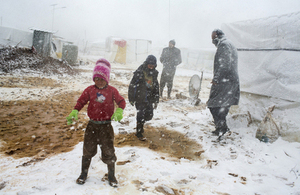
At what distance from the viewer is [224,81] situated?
12.5ft

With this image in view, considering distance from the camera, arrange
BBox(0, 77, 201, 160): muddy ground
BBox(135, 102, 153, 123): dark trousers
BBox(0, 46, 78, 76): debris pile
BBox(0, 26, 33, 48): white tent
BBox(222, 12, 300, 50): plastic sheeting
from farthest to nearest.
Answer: BBox(0, 26, 33, 48): white tent → BBox(0, 46, 78, 76): debris pile → BBox(222, 12, 300, 50): plastic sheeting → BBox(135, 102, 153, 123): dark trousers → BBox(0, 77, 201, 160): muddy ground

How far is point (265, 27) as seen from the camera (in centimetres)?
450

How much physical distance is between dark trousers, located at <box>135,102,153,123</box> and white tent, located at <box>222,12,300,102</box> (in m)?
2.81

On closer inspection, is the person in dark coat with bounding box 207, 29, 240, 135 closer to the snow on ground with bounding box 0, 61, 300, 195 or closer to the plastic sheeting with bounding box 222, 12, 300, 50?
the snow on ground with bounding box 0, 61, 300, 195

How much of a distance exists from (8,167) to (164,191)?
2.16 metres

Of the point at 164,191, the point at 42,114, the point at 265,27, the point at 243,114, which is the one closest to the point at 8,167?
the point at 164,191

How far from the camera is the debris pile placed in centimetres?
945

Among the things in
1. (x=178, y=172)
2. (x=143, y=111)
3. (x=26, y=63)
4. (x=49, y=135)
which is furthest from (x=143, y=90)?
(x=26, y=63)

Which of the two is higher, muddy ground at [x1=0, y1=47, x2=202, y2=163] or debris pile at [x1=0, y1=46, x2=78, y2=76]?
debris pile at [x1=0, y1=46, x2=78, y2=76]

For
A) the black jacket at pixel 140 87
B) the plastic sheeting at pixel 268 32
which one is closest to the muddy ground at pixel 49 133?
the black jacket at pixel 140 87

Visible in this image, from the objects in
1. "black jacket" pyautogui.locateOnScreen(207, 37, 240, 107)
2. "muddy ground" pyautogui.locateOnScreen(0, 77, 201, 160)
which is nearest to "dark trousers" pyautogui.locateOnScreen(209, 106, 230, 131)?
"black jacket" pyautogui.locateOnScreen(207, 37, 240, 107)

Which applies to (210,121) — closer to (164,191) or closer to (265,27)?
(265,27)

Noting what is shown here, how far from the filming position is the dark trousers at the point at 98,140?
2186 mm

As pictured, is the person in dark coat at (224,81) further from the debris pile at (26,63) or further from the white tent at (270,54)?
the debris pile at (26,63)
